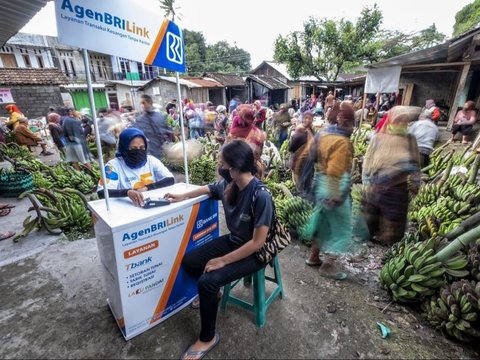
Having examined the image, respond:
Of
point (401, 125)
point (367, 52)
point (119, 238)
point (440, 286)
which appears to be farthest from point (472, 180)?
point (367, 52)

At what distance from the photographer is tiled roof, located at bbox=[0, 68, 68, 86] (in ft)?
40.8

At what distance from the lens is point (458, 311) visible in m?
2.15

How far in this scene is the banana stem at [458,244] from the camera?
2.34 metres

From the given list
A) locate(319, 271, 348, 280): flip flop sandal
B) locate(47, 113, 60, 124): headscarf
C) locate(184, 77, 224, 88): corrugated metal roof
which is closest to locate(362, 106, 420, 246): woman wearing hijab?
locate(319, 271, 348, 280): flip flop sandal

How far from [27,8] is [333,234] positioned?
4975mm

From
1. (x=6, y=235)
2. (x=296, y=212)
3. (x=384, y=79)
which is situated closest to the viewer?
(x=6, y=235)

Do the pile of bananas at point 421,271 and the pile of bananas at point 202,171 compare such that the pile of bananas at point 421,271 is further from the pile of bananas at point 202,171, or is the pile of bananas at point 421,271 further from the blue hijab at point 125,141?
the pile of bananas at point 202,171

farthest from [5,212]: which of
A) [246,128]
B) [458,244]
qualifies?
[458,244]

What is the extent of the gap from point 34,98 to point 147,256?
634 inches

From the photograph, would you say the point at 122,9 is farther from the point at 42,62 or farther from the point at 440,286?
the point at 42,62

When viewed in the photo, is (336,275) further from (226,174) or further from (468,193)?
(468,193)

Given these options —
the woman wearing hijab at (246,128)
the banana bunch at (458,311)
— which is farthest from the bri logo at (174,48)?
the banana bunch at (458,311)

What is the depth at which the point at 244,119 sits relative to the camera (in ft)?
14.2

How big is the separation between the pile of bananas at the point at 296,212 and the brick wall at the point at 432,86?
45.2 ft
